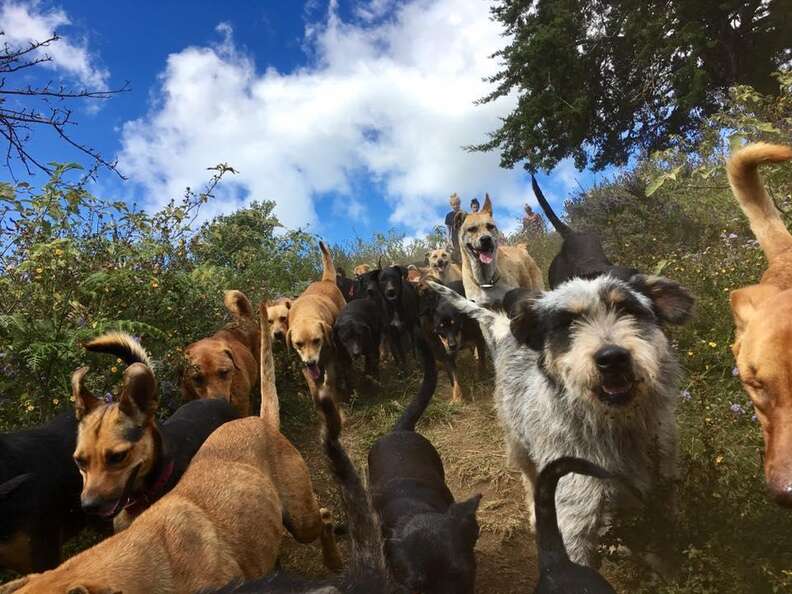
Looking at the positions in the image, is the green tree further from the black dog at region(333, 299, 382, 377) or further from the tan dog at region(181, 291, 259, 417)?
the tan dog at region(181, 291, 259, 417)

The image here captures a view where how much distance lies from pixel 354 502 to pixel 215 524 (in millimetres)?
1303

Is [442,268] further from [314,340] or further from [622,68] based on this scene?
[622,68]

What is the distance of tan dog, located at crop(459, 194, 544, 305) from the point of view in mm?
7883

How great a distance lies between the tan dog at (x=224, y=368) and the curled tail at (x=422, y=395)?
1.74 meters

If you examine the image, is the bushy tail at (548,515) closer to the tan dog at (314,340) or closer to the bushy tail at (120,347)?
the bushy tail at (120,347)

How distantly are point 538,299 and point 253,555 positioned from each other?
2.24 metres

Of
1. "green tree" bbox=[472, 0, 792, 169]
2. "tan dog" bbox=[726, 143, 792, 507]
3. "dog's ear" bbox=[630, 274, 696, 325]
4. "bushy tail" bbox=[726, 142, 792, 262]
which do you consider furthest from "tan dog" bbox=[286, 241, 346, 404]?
"green tree" bbox=[472, 0, 792, 169]

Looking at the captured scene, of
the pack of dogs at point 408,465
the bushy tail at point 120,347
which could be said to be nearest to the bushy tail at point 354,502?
the pack of dogs at point 408,465

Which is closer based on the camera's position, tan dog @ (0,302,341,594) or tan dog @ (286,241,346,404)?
tan dog @ (0,302,341,594)


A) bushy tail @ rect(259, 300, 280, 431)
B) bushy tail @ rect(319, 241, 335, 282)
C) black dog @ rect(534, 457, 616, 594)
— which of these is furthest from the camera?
bushy tail @ rect(319, 241, 335, 282)

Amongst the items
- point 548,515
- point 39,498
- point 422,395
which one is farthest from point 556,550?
point 39,498

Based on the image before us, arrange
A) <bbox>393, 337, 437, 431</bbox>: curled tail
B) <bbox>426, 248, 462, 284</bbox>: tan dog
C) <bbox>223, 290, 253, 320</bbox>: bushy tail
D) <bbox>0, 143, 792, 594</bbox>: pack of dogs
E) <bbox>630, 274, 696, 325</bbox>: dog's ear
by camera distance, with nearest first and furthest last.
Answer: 1. <bbox>0, 143, 792, 594</bbox>: pack of dogs
2. <bbox>630, 274, 696, 325</bbox>: dog's ear
3. <bbox>393, 337, 437, 431</bbox>: curled tail
4. <bbox>223, 290, 253, 320</bbox>: bushy tail
5. <bbox>426, 248, 462, 284</bbox>: tan dog

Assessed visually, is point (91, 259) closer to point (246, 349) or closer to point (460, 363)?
point (246, 349)

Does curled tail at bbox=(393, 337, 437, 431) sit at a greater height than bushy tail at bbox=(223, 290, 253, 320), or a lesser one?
lesser
